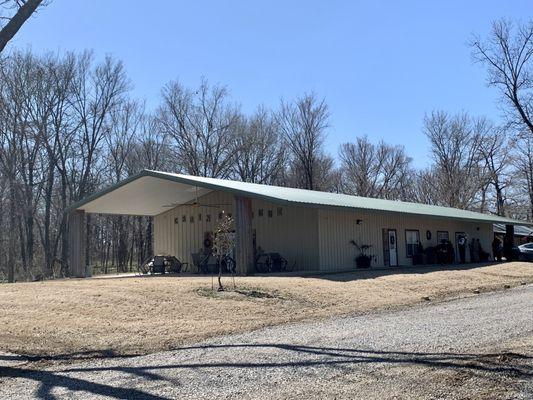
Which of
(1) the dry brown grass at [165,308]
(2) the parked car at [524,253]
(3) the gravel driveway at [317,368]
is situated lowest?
(3) the gravel driveway at [317,368]

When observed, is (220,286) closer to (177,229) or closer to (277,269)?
(277,269)

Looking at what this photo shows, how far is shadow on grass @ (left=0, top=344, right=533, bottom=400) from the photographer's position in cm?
615

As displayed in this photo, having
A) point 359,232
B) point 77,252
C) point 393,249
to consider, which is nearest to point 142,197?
point 77,252

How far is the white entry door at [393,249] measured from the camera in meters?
26.3

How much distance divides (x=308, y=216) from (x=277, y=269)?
7.81 feet

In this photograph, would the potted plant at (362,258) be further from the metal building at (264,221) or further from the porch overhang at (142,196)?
the porch overhang at (142,196)

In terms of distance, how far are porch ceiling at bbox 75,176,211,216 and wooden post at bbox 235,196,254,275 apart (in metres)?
3.43

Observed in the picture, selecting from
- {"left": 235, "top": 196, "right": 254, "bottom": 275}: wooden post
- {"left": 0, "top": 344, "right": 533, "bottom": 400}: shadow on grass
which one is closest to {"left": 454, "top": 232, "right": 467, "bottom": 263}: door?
{"left": 235, "top": 196, "right": 254, "bottom": 275}: wooden post

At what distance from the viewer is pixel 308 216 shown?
22281mm

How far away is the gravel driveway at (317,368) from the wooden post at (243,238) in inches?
376

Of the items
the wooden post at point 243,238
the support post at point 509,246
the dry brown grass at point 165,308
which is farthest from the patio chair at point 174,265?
the support post at point 509,246

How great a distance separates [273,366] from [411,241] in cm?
2233

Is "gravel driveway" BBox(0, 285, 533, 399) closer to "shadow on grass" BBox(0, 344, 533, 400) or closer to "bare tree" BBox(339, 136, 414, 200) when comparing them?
"shadow on grass" BBox(0, 344, 533, 400)

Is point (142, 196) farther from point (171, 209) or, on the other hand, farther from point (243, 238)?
point (243, 238)
